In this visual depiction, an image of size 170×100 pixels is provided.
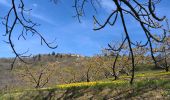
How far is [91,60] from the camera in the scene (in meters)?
83.6

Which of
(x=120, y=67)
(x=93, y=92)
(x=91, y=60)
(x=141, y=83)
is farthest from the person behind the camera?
(x=91, y=60)

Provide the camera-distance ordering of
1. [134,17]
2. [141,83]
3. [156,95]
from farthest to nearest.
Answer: [141,83] < [156,95] < [134,17]

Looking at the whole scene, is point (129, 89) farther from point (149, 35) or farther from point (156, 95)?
point (149, 35)

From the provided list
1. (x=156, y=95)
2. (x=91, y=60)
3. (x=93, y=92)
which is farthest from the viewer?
(x=91, y=60)

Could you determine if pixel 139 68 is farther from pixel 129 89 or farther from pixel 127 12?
pixel 127 12

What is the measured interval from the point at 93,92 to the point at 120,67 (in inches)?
2034

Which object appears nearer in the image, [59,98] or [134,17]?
[134,17]

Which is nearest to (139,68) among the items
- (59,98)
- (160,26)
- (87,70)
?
(87,70)

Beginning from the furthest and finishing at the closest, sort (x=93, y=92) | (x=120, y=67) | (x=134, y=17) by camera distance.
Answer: (x=120, y=67)
(x=93, y=92)
(x=134, y=17)

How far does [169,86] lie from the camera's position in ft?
69.7

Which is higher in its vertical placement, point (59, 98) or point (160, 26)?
point (160, 26)

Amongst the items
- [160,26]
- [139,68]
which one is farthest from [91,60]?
[160,26]

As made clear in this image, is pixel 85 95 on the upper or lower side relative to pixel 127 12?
lower

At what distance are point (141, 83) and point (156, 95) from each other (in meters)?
1.48
